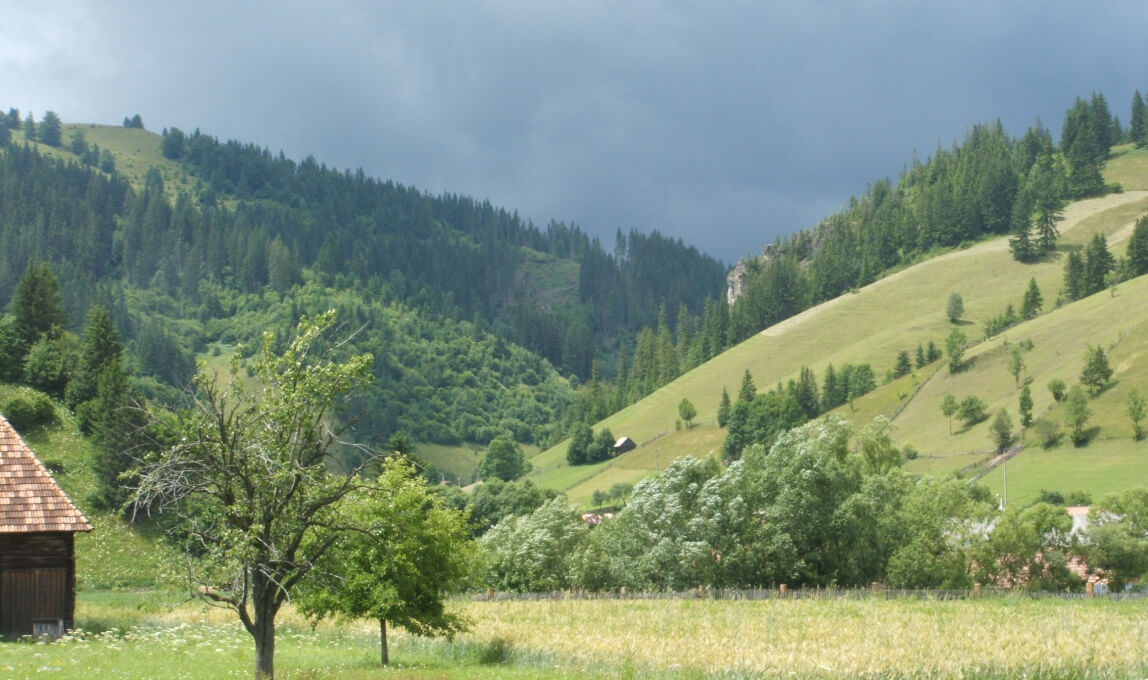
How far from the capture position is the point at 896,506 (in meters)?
69.2

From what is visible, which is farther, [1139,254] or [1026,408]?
[1139,254]

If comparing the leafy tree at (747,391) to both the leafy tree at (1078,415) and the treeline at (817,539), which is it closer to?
the leafy tree at (1078,415)

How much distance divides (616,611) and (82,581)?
34194 mm

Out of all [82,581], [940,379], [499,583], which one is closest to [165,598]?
[82,581]

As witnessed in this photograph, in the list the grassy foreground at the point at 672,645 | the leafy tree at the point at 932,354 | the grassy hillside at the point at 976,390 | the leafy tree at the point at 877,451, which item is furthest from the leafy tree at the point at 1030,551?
the leafy tree at the point at 932,354

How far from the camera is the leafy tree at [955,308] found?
19425cm

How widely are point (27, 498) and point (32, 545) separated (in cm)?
247

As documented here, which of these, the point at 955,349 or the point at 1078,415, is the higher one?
the point at 955,349

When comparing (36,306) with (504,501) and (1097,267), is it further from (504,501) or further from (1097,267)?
(1097,267)

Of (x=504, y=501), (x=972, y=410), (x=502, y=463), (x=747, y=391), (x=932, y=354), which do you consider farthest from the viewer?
(x=502, y=463)

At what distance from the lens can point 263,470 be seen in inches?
906

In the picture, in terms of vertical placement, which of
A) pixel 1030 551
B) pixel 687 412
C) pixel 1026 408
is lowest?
pixel 1030 551

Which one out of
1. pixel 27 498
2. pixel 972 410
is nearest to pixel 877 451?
pixel 972 410

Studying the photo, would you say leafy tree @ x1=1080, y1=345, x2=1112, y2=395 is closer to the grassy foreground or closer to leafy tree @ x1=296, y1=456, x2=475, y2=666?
the grassy foreground
